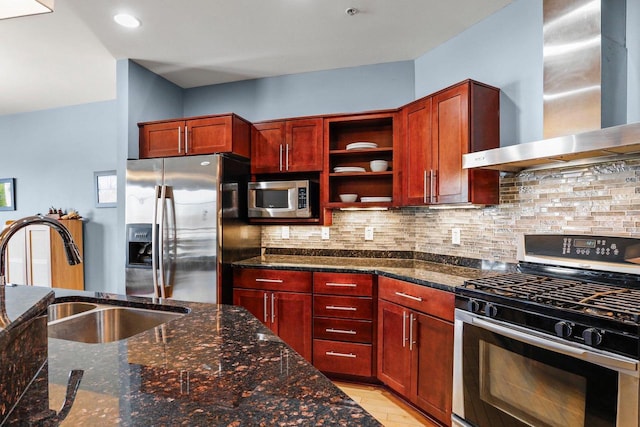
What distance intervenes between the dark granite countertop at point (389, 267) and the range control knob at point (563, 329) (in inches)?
23.4

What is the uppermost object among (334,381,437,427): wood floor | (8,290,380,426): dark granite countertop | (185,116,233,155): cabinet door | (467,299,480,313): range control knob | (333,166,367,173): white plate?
(185,116,233,155): cabinet door

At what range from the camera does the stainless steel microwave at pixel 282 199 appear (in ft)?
10.3

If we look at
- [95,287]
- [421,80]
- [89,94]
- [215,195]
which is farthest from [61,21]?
[95,287]

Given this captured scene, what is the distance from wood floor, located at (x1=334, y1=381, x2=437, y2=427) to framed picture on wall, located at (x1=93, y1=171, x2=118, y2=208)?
3539mm

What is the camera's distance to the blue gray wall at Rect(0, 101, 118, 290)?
458 cm

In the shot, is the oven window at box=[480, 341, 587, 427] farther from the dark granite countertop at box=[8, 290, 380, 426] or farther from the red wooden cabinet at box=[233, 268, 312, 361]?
the red wooden cabinet at box=[233, 268, 312, 361]

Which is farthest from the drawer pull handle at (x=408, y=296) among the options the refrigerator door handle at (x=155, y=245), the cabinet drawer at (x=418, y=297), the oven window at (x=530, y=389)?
the refrigerator door handle at (x=155, y=245)

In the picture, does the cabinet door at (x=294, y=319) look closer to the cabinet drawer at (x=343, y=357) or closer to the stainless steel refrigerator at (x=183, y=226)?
the cabinet drawer at (x=343, y=357)

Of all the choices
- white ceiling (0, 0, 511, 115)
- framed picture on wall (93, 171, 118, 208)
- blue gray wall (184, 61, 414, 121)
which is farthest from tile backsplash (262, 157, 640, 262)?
framed picture on wall (93, 171, 118, 208)

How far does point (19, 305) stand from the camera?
869mm

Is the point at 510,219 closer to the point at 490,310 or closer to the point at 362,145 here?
the point at 490,310

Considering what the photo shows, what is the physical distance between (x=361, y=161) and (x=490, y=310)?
1908 mm

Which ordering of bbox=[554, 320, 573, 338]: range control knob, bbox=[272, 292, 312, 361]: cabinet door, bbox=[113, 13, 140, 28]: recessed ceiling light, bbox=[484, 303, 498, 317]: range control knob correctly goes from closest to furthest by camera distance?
bbox=[554, 320, 573, 338]: range control knob → bbox=[484, 303, 498, 317]: range control knob → bbox=[113, 13, 140, 28]: recessed ceiling light → bbox=[272, 292, 312, 361]: cabinet door

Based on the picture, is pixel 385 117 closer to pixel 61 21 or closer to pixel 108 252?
pixel 61 21
